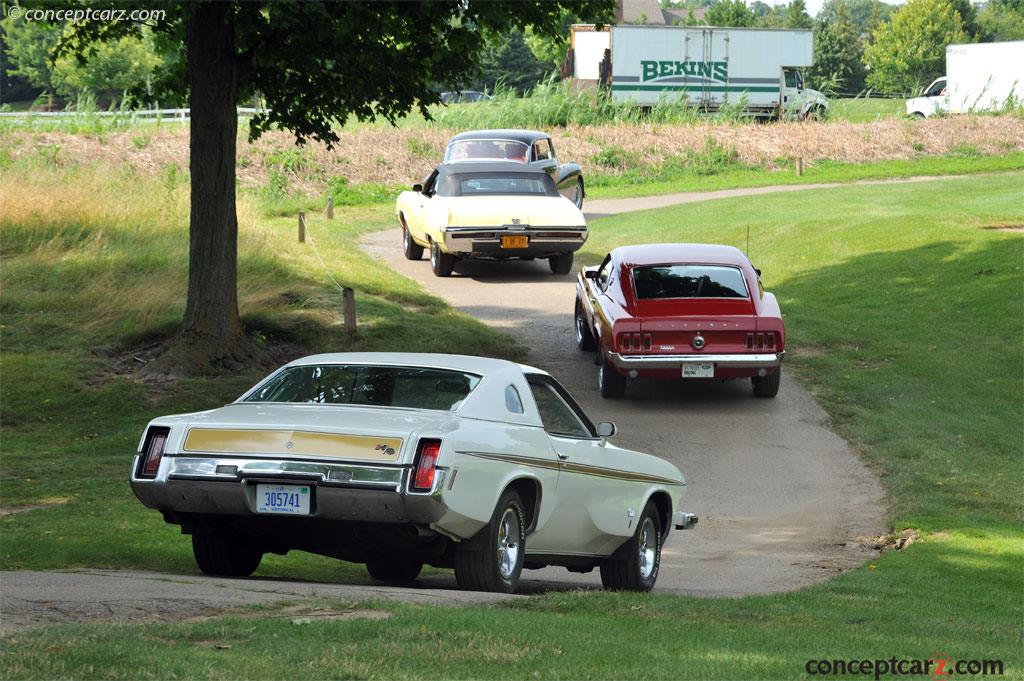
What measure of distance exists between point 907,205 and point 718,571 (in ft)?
75.2

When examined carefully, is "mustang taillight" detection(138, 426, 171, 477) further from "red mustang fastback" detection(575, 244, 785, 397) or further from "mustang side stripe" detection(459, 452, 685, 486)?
"red mustang fastback" detection(575, 244, 785, 397)

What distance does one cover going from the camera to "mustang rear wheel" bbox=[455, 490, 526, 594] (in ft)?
25.0

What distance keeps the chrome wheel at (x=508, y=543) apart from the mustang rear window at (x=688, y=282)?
8407 mm

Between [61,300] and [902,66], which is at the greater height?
[902,66]

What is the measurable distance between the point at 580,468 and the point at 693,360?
725 cm

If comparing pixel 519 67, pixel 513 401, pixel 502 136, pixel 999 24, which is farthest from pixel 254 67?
pixel 999 24

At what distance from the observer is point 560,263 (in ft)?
80.9

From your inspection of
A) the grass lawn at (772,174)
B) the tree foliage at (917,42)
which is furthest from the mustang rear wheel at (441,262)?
the tree foliage at (917,42)

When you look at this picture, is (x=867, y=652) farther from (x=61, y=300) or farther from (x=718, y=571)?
(x=61, y=300)

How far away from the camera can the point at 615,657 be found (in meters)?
5.84

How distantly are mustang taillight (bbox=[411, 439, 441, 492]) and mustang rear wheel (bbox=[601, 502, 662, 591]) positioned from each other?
7.88ft

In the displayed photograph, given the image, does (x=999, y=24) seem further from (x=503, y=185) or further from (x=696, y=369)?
(x=696, y=369)

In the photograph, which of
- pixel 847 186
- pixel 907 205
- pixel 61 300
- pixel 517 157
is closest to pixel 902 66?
pixel 847 186

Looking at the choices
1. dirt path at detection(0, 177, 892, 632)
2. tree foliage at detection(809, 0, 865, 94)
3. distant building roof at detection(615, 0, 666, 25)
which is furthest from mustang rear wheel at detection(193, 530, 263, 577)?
distant building roof at detection(615, 0, 666, 25)
